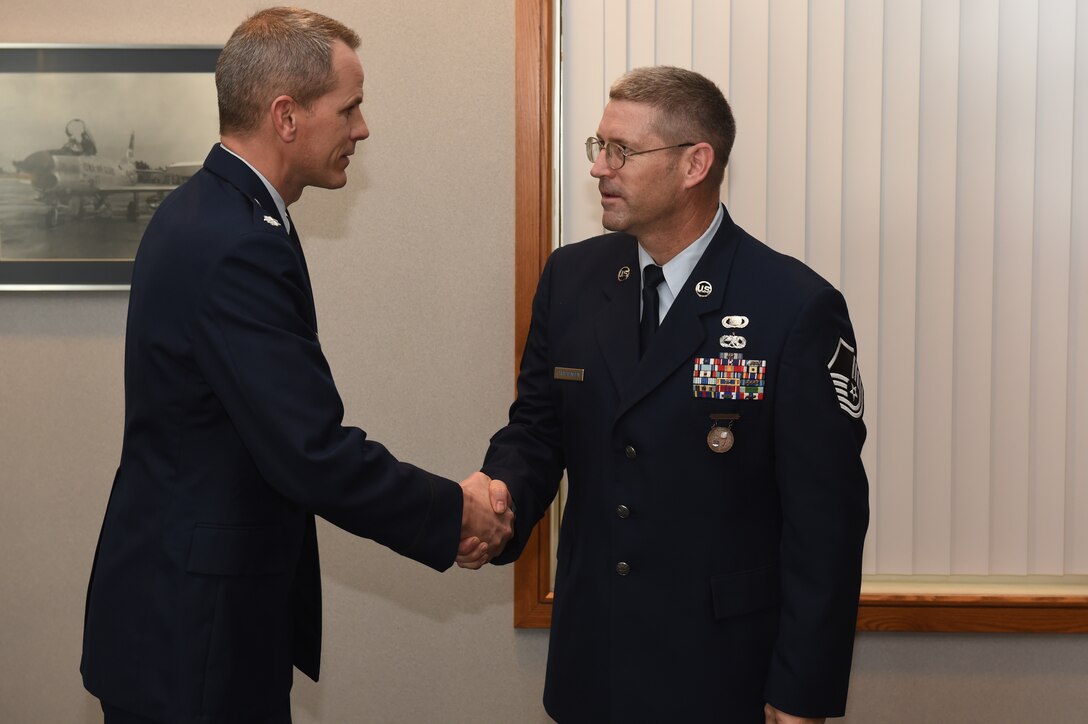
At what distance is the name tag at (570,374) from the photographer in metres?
2.07

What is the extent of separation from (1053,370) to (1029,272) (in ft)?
0.93

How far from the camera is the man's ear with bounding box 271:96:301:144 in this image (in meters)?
1.92

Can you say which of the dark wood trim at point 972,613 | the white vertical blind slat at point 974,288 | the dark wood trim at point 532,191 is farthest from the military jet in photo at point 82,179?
the dark wood trim at point 972,613

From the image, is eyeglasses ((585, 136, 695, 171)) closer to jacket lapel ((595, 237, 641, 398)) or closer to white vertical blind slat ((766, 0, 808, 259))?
jacket lapel ((595, 237, 641, 398))

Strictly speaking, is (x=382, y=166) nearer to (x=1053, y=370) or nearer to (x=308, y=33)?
(x=308, y=33)

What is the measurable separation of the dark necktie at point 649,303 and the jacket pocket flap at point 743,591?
0.46 m

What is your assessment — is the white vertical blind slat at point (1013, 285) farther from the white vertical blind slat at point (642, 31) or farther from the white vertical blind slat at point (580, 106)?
the white vertical blind slat at point (580, 106)

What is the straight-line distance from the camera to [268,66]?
6.25ft

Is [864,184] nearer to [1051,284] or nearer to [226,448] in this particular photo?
[1051,284]

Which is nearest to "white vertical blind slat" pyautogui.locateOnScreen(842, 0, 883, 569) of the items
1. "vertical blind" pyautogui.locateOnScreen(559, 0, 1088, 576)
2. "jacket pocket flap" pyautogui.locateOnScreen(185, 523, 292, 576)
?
"vertical blind" pyautogui.locateOnScreen(559, 0, 1088, 576)

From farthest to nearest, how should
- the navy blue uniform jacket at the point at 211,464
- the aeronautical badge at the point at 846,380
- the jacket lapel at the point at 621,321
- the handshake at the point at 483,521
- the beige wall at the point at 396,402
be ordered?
the beige wall at the point at 396,402 → the handshake at the point at 483,521 → the jacket lapel at the point at 621,321 → the aeronautical badge at the point at 846,380 → the navy blue uniform jacket at the point at 211,464

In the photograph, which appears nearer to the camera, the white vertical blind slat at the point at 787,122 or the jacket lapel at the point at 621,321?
the jacket lapel at the point at 621,321

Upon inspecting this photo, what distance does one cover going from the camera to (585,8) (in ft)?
9.45

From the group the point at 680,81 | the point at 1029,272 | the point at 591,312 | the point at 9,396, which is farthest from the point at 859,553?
the point at 9,396
